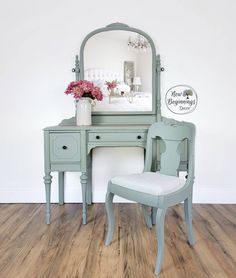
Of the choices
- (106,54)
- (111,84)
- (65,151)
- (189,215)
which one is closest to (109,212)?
(189,215)

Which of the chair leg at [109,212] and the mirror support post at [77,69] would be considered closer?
the chair leg at [109,212]

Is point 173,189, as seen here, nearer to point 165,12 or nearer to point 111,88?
A: point 111,88

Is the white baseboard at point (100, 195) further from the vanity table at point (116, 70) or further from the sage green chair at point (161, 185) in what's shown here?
the sage green chair at point (161, 185)

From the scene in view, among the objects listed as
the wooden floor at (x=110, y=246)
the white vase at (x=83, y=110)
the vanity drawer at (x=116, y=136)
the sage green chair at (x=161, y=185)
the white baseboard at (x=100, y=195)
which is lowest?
the wooden floor at (x=110, y=246)

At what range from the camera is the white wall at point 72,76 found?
2.81 m

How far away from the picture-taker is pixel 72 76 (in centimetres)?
287

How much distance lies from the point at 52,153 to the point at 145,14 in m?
1.59

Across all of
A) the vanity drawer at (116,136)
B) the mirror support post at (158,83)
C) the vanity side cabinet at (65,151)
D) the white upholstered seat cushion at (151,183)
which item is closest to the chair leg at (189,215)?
the white upholstered seat cushion at (151,183)

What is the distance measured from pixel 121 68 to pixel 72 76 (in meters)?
0.49

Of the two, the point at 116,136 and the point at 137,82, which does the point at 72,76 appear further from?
the point at 116,136

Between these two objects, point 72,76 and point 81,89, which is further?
point 72,76

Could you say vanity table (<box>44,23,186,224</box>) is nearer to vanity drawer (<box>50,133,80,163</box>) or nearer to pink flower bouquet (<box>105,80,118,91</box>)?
pink flower bouquet (<box>105,80,118,91</box>)

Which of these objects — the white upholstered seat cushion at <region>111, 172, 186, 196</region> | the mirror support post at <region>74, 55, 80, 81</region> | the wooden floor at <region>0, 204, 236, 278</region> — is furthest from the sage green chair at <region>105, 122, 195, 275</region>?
the mirror support post at <region>74, 55, 80, 81</region>

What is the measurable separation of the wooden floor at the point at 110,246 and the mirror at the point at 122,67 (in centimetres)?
105
